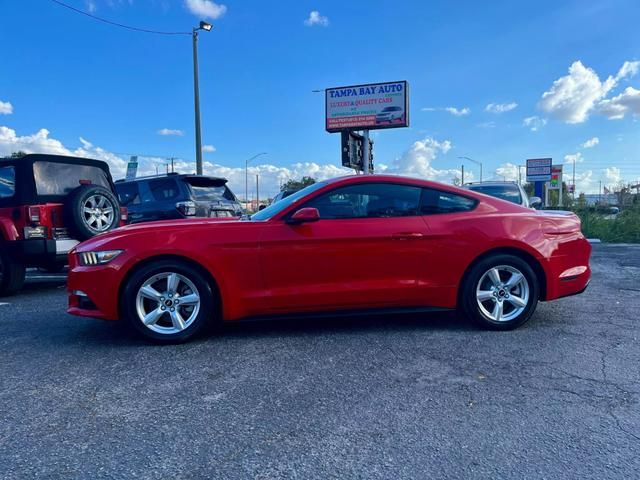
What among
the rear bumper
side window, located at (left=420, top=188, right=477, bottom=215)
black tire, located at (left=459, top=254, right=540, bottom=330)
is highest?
side window, located at (left=420, top=188, right=477, bottom=215)

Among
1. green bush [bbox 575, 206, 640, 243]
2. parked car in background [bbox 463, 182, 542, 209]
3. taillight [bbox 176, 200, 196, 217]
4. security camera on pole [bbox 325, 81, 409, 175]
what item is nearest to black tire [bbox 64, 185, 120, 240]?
taillight [bbox 176, 200, 196, 217]

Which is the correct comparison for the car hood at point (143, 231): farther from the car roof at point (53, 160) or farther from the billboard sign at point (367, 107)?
the billboard sign at point (367, 107)

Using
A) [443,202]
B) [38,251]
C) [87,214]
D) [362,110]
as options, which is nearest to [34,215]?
[38,251]

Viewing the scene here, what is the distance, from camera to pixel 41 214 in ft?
18.9

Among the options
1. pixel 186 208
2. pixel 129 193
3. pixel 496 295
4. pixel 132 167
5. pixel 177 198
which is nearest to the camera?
pixel 496 295

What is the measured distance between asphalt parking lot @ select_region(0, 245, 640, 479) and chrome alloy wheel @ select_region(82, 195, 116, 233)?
6.74 ft

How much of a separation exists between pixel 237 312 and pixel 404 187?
1909 mm

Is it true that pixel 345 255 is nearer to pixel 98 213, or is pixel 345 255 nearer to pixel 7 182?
pixel 98 213

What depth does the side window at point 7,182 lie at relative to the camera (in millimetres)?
5848

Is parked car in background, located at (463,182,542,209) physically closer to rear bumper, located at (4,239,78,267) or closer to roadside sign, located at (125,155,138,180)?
rear bumper, located at (4,239,78,267)

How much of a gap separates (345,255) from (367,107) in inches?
847

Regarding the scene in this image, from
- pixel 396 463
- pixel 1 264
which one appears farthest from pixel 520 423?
pixel 1 264

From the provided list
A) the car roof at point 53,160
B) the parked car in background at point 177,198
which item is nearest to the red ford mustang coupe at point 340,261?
the car roof at point 53,160

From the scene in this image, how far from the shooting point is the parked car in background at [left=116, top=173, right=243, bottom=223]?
28.2 ft
